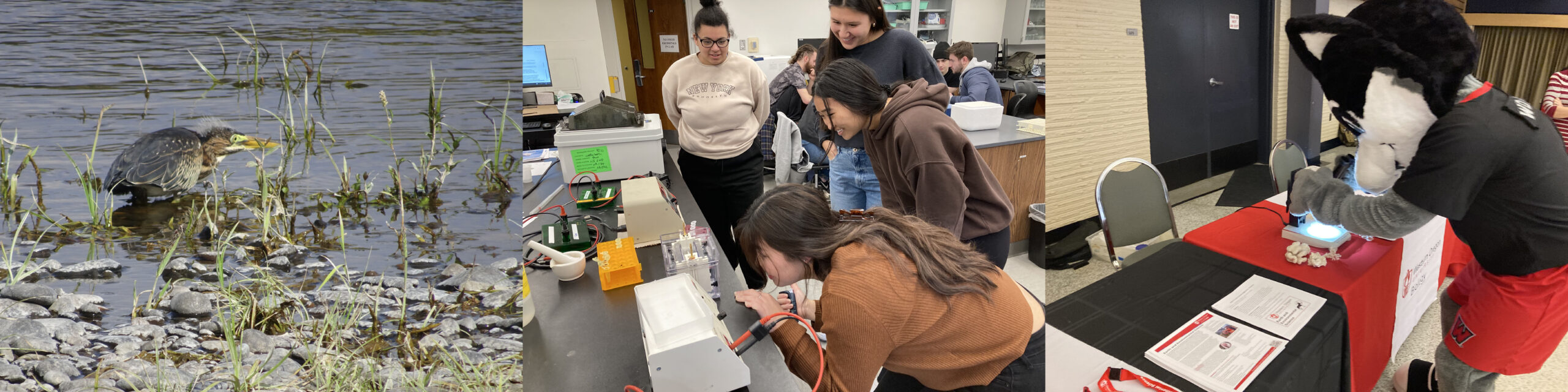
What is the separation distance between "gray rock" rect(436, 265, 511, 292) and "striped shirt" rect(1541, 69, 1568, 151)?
3.65ft

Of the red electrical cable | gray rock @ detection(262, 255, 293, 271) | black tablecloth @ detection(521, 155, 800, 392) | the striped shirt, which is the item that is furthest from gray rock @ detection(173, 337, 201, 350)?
the striped shirt

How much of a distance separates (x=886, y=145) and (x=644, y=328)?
85 cm

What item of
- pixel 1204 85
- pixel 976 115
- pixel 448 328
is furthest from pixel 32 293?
pixel 976 115

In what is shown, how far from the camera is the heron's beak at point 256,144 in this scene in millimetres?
553

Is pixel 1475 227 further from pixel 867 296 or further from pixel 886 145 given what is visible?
pixel 886 145

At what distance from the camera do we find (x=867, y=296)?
957 mm

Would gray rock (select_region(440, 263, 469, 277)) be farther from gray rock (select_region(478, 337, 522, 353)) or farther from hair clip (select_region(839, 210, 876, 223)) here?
hair clip (select_region(839, 210, 876, 223))

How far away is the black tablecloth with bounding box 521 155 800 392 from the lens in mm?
977

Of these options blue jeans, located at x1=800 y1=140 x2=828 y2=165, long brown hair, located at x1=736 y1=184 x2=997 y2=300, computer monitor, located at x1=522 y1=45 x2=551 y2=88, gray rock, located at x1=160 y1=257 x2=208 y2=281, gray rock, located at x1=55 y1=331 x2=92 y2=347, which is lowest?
blue jeans, located at x1=800 y1=140 x2=828 y2=165

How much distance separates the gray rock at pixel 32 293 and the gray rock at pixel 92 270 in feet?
0.05

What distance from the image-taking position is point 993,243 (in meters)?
1.61

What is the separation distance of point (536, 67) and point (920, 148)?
3702 mm

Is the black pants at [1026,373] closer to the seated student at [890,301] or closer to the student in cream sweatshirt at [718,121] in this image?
the seated student at [890,301]

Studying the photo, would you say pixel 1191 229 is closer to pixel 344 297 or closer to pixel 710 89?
pixel 344 297
